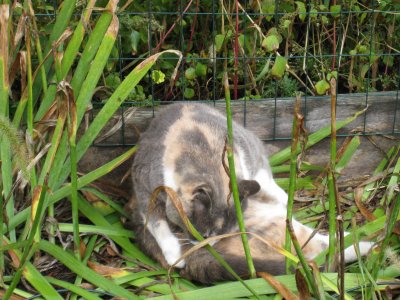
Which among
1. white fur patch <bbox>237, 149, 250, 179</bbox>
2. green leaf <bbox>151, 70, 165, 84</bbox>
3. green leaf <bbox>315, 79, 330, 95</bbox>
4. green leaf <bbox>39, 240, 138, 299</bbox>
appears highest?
green leaf <bbox>151, 70, 165, 84</bbox>

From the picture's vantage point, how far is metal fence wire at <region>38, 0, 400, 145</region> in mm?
4004

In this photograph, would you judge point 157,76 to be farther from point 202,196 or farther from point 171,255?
point 171,255

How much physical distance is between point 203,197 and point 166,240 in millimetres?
331

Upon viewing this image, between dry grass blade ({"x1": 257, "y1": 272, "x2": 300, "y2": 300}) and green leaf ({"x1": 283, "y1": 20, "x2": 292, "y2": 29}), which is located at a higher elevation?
green leaf ({"x1": 283, "y1": 20, "x2": 292, "y2": 29})

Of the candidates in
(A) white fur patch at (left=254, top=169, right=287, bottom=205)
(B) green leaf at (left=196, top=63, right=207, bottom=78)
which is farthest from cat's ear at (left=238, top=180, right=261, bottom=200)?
(B) green leaf at (left=196, top=63, right=207, bottom=78)

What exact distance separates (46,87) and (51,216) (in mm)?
642

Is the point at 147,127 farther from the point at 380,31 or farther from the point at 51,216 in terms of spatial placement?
the point at 380,31

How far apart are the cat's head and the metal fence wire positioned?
913 millimetres

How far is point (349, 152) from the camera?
4035mm

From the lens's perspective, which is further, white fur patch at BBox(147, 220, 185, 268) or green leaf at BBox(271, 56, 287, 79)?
green leaf at BBox(271, 56, 287, 79)

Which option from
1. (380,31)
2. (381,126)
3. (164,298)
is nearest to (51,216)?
(164,298)

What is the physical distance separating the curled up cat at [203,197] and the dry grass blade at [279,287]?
141 millimetres

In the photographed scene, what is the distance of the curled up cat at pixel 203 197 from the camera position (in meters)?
3.14

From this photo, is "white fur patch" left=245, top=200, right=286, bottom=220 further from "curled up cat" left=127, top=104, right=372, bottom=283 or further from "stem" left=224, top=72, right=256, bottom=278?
"stem" left=224, top=72, right=256, bottom=278
